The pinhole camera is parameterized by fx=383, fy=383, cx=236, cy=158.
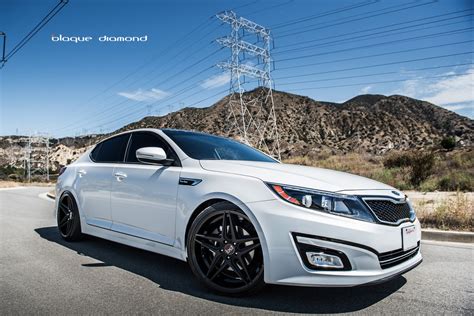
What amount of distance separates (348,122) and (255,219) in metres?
79.3

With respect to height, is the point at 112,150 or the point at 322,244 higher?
the point at 112,150

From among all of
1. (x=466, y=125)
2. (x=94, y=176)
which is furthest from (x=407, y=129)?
(x=94, y=176)

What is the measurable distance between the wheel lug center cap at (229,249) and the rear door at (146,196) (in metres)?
0.67

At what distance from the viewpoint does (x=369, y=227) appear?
3018 mm

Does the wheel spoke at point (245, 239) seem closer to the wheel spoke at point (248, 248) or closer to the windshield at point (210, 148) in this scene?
the wheel spoke at point (248, 248)

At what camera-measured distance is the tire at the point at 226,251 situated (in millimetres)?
3297

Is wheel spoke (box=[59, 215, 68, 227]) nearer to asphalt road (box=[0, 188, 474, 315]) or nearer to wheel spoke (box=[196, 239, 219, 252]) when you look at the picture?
asphalt road (box=[0, 188, 474, 315])

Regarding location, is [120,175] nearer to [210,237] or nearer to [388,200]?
[210,237]

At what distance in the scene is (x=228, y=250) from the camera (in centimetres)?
341

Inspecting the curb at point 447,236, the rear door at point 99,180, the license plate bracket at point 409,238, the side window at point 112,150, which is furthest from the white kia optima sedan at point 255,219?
the curb at point 447,236

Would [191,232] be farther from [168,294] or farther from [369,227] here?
[369,227]

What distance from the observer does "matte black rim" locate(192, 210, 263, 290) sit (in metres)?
3.30

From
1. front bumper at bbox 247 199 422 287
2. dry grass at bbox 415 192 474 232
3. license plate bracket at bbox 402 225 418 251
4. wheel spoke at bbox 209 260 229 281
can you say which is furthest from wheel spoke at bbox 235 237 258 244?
dry grass at bbox 415 192 474 232

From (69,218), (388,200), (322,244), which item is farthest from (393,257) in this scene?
(69,218)
